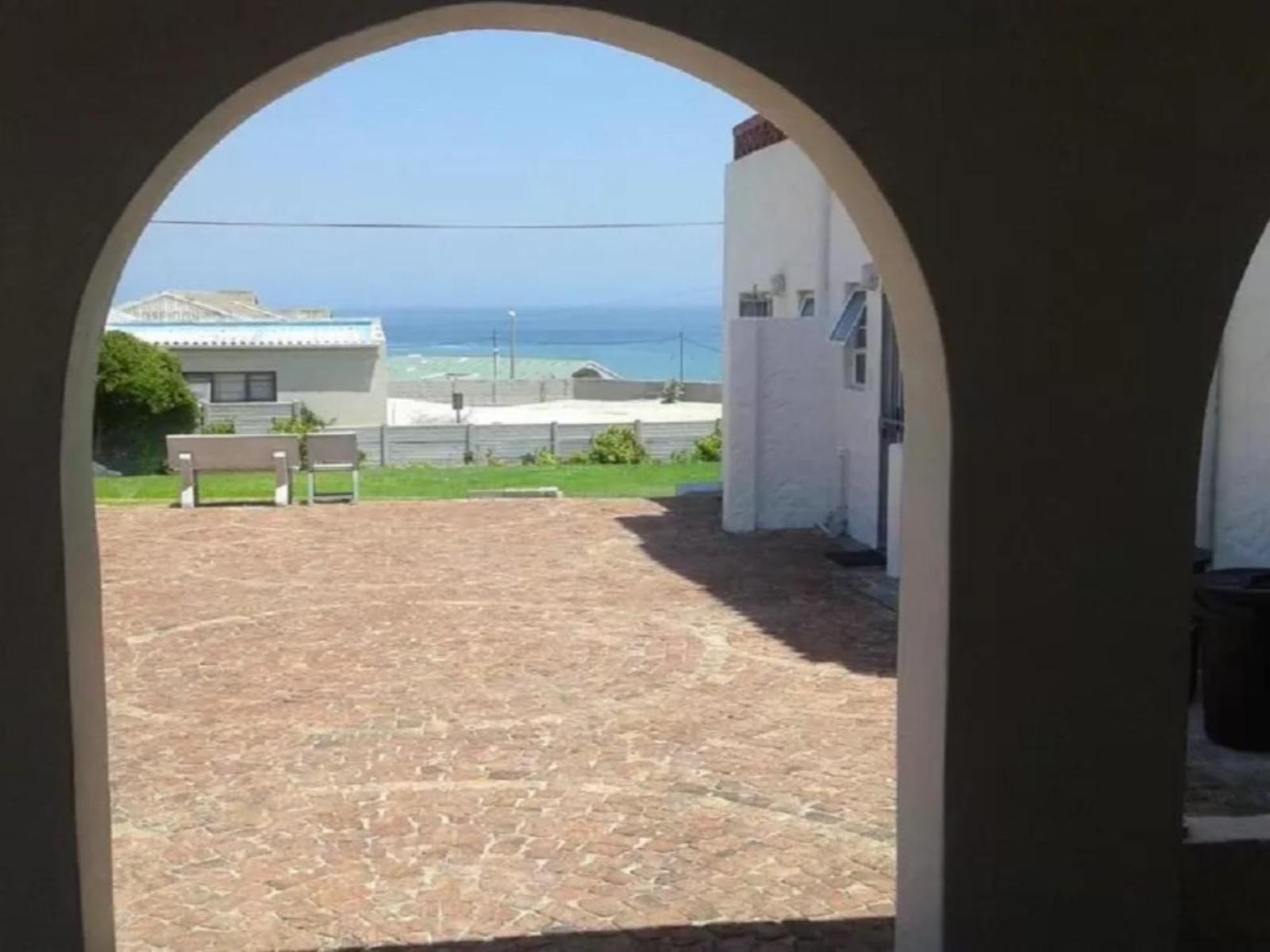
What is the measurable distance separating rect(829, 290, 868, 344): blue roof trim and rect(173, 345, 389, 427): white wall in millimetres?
30436

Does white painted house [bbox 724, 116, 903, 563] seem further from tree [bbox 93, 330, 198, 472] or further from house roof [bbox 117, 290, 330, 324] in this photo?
house roof [bbox 117, 290, 330, 324]

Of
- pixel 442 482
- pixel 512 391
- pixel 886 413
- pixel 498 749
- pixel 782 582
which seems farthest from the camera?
pixel 512 391

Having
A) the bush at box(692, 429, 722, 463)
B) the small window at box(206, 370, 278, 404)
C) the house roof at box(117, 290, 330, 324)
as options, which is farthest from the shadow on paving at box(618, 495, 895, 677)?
the house roof at box(117, 290, 330, 324)

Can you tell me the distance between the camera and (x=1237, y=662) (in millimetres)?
7898

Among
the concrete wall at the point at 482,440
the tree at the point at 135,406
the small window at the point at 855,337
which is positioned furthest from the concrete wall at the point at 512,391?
the small window at the point at 855,337

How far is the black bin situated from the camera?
7844mm

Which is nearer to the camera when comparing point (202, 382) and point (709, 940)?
point (709, 940)

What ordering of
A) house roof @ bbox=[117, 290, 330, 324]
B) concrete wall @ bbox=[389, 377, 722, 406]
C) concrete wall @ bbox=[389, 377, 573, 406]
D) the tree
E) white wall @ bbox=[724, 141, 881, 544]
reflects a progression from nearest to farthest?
white wall @ bbox=[724, 141, 881, 544], the tree, house roof @ bbox=[117, 290, 330, 324], concrete wall @ bbox=[389, 377, 722, 406], concrete wall @ bbox=[389, 377, 573, 406]

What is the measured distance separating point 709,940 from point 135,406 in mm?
22560

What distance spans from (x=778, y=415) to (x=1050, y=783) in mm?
11839

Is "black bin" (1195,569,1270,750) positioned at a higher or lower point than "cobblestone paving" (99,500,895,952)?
higher

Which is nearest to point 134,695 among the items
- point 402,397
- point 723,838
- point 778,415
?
point 723,838

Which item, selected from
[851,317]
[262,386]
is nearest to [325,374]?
[262,386]

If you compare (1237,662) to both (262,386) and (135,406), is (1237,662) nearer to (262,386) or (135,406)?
(135,406)
